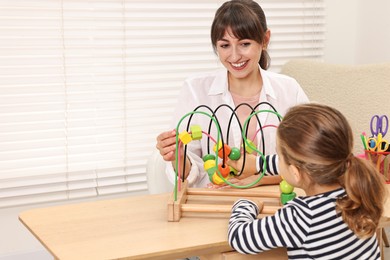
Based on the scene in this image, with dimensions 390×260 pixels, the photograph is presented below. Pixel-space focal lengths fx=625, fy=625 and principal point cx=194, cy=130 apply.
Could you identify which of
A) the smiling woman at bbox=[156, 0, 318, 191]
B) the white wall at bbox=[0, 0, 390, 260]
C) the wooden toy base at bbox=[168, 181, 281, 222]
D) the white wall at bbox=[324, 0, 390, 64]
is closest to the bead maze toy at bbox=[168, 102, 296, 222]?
the wooden toy base at bbox=[168, 181, 281, 222]

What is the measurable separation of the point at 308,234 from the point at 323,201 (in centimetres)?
8

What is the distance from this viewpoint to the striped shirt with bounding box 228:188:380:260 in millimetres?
1359

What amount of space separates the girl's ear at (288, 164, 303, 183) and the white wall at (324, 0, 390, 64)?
1.64 meters

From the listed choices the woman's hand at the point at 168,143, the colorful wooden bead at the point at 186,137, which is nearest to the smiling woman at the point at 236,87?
the woman's hand at the point at 168,143

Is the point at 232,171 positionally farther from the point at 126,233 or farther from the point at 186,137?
the point at 126,233

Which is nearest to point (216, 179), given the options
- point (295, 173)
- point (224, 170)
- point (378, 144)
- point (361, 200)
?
point (224, 170)

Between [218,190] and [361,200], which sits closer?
[361,200]

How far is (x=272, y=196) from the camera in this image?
5.72ft

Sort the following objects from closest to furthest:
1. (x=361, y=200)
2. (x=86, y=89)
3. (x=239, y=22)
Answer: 1. (x=361, y=200)
2. (x=239, y=22)
3. (x=86, y=89)

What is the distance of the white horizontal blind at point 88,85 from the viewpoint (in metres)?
2.41

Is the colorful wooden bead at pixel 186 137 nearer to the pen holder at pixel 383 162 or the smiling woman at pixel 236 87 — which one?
the smiling woman at pixel 236 87

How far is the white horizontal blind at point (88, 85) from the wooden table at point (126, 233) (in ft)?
2.83

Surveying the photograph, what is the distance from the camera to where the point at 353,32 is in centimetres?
308

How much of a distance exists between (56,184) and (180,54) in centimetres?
76
